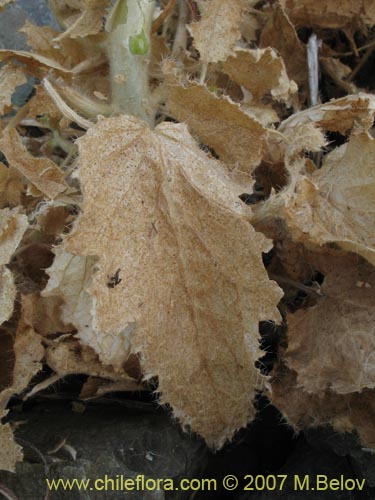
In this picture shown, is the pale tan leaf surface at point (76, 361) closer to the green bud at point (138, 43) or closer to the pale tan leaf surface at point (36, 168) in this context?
the pale tan leaf surface at point (36, 168)

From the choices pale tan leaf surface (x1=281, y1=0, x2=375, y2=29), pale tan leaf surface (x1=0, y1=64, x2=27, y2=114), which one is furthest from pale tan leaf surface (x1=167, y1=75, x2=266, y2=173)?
pale tan leaf surface (x1=281, y1=0, x2=375, y2=29)

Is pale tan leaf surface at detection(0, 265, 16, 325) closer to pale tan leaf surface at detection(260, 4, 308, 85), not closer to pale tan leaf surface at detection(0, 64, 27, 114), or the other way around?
pale tan leaf surface at detection(0, 64, 27, 114)

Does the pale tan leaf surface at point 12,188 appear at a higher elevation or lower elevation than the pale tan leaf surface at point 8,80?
lower

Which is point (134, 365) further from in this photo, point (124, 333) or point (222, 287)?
point (222, 287)

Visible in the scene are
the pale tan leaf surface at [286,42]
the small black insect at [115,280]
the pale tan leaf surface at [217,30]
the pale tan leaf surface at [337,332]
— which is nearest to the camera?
the small black insect at [115,280]

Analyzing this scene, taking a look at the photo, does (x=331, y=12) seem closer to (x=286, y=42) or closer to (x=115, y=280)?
(x=286, y=42)

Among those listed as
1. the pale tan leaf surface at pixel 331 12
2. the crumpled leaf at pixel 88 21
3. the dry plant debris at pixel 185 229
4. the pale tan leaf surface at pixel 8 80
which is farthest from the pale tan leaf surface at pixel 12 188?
the pale tan leaf surface at pixel 331 12

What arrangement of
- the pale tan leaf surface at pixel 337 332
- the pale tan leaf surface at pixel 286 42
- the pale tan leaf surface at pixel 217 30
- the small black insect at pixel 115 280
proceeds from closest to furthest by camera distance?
the small black insect at pixel 115 280 < the pale tan leaf surface at pixel 337 332 < the pale tan leaf surface at pixel 217 30 < the pale tan leaf surface at pixel 286 42
